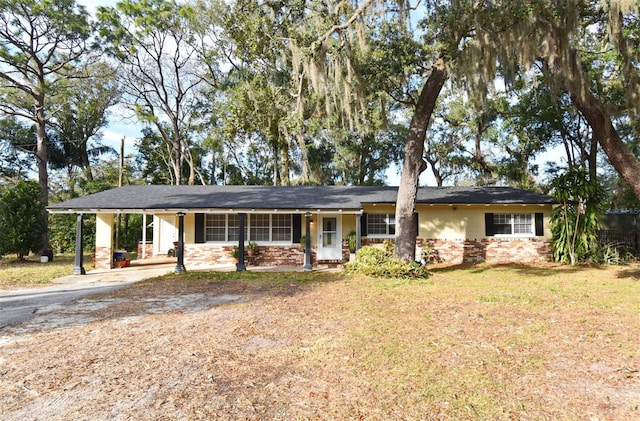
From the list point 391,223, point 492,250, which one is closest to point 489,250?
point 492,250

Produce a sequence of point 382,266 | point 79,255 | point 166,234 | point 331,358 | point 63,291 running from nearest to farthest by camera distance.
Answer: point 331,358 → point 63,291 → point 382,266 → point 79,255 → point 166,234

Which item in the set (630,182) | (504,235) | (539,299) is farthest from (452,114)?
(539,299)

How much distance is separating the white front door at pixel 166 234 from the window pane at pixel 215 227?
2.73 meters

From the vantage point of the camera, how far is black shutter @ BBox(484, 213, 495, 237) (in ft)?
46.5

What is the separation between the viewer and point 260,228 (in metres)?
13.9

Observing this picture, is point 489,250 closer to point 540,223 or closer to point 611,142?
point 540,223

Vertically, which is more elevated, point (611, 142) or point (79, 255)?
point (611, 142)

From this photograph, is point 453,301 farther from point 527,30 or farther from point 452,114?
point 452,114

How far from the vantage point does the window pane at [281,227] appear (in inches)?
547

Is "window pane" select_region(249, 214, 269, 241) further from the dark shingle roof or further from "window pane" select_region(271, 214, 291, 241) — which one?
the dark shingle roof

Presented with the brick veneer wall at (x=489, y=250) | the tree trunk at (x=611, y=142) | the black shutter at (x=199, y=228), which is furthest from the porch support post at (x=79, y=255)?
the tree trunk at (x=611, y=142)

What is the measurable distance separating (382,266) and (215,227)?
6792 mm

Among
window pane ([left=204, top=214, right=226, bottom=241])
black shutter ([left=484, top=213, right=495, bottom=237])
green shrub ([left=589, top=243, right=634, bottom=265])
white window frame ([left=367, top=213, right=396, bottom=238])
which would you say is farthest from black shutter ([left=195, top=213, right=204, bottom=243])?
green shrub ([left=589, top=243, right=634, bottom=265])

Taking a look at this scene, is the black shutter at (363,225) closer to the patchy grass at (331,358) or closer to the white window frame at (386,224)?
the white window frame at (386,224)
